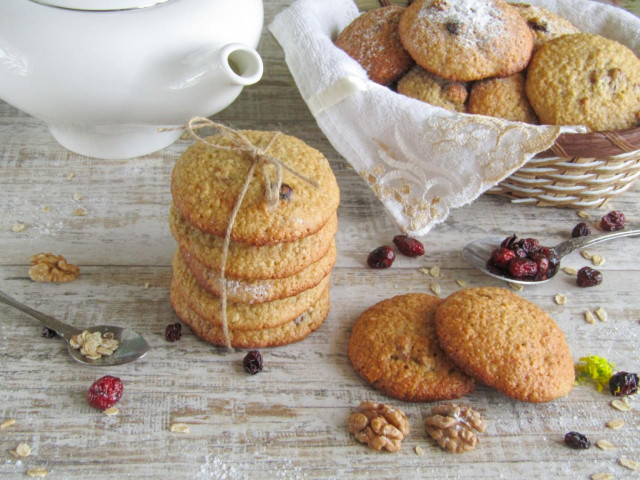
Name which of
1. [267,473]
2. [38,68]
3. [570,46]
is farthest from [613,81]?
[38,68]

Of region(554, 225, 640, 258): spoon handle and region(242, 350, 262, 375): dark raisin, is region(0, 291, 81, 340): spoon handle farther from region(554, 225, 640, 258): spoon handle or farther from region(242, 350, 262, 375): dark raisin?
region(554, 225, 640, 258): spoon handle

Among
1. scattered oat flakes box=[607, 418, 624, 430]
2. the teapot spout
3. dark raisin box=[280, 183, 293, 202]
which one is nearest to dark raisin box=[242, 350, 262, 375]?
dark raisin box=[280, 183, 293, 202]

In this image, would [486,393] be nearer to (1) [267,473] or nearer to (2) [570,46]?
(1) [267,473]

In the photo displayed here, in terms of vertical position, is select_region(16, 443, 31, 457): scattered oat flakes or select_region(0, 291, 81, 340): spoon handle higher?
select_region(0, 291, 81, 340): spoon handle

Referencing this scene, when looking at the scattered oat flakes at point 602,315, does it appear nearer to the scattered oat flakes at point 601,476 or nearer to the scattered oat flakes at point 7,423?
the scattered oat flakes at point 601,476

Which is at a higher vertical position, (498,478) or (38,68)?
(38,68)
